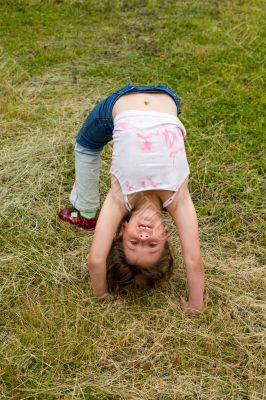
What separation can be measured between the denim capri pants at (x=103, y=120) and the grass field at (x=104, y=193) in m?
0.68

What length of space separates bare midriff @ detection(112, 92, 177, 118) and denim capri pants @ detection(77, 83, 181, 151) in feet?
0.09

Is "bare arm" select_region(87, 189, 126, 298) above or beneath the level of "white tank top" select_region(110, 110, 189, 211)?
beneath

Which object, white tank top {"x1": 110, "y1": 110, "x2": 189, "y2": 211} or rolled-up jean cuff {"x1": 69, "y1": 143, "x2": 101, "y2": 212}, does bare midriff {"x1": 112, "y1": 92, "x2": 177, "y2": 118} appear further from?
rolled-up jean cuff {"x1": 69, "y1": 143, "x2": 101, "y2": 212}

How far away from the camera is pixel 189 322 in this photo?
336 cm

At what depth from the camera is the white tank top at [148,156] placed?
3.18 m

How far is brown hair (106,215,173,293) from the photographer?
3203mm

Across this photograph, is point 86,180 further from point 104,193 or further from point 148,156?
point 148,156

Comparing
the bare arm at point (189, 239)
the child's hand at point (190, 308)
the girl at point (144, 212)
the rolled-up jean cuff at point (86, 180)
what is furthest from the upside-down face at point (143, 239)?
the rolled-up jean cuff at point (86, 180)

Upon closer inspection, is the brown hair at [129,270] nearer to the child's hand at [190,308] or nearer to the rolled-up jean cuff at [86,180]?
the child's hand at [190,308]

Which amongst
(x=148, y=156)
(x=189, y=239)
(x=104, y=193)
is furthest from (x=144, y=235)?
(x=104, y=193)

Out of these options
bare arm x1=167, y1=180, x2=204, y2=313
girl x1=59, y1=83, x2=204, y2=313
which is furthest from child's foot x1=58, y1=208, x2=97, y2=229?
bare arm x1=167, y1=180, x2=204, y2=313

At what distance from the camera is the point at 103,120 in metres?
3.64

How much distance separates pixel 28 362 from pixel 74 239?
44.4 inches

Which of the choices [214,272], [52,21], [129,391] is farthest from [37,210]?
[52,21]
